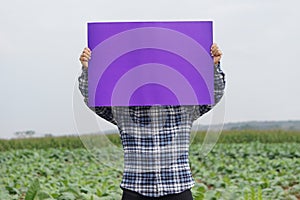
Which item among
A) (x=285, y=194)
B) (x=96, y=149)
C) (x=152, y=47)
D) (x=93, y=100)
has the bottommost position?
(x=285, y=194)

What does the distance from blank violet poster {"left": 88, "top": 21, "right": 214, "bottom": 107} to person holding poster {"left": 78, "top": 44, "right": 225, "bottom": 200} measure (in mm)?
85

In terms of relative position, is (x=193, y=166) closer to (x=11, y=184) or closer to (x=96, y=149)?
(x=11, y=184)

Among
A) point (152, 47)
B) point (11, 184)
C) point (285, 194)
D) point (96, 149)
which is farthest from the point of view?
point (11, 184)

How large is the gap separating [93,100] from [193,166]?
10140 millimetres

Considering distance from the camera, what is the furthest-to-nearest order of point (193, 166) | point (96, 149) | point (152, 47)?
1. point (193, 166)
2. point (96, 149)
3. point (152, 47)

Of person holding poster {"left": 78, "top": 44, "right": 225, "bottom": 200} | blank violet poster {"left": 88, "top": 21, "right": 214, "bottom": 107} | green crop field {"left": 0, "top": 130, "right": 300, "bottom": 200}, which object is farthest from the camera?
green crop field {"left": 0, "top": 130, "right": 300, "bottom": 200}

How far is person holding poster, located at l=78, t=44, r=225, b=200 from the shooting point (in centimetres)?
305

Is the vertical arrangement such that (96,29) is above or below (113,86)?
above

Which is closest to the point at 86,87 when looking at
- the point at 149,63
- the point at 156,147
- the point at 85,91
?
the point at 85,91

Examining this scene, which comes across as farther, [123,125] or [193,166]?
[193,166]

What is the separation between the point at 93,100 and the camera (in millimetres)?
3008

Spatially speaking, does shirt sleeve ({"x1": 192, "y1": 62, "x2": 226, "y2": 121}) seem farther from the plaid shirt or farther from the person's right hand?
the person's right hand

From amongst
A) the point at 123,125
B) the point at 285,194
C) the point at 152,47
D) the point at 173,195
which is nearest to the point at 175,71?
the point at 152,47

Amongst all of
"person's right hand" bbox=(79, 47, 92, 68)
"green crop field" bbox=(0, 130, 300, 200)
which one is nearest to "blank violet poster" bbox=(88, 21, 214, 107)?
"person's right hand" bbox=(79, 47, 92, 68)
